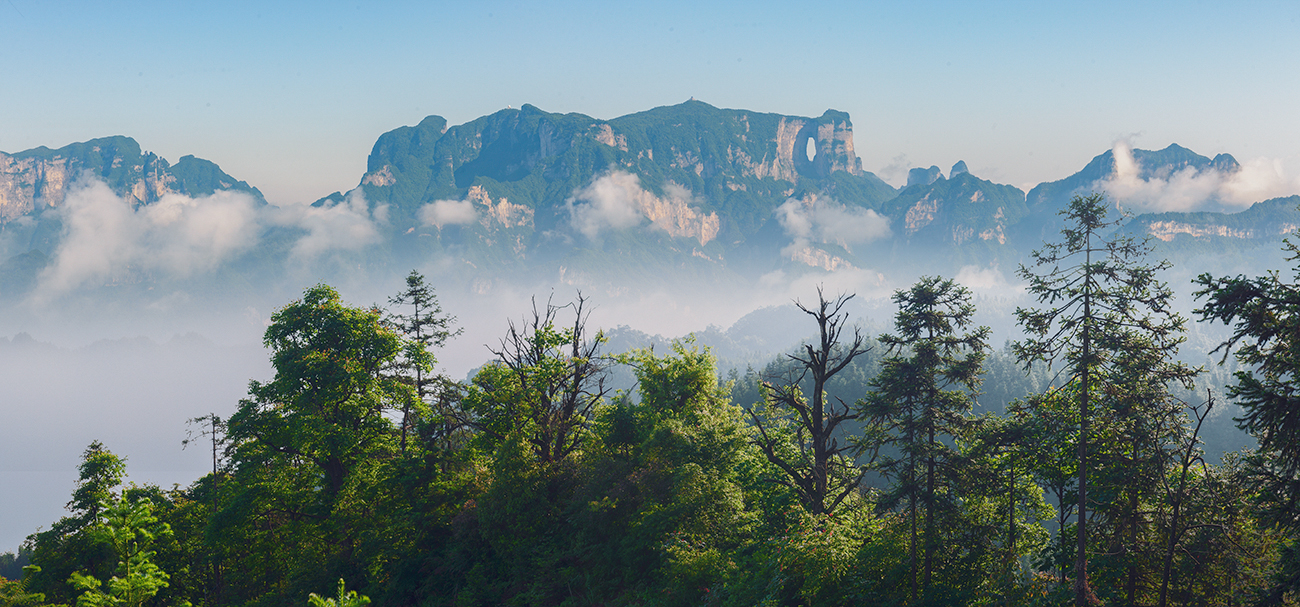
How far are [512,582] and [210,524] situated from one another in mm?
13131

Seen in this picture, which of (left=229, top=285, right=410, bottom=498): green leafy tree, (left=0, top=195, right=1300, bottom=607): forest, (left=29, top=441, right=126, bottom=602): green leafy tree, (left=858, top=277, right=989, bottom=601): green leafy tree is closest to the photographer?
(left=0, top=195, right=1300, bottom=607): forest

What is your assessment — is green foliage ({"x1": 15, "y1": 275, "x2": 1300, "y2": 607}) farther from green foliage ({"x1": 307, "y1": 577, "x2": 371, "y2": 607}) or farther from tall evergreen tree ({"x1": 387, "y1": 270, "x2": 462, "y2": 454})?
green foliage ({"x1": 307, "y1": 577, "x2": 371, "y2": 607})

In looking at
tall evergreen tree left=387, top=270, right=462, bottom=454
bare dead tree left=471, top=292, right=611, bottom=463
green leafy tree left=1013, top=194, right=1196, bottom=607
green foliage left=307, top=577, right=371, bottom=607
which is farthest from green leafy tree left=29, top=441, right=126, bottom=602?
green leafy tree left=1013, top=194, right=1196, bottom=607

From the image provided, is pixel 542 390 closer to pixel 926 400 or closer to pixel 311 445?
pixel 311 445

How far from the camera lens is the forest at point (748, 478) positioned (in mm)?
17844

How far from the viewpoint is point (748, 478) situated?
30125 mm

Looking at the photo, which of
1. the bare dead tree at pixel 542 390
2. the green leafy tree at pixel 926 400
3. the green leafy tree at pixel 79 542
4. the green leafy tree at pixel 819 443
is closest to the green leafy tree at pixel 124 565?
the bare dead tree at pixel 542 390

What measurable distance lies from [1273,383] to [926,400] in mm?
10059

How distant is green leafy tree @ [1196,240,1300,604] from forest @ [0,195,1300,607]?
0.06 m

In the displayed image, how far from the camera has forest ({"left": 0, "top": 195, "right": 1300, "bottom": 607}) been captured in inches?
703

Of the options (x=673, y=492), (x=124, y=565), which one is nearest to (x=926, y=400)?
(x=673, y=492)

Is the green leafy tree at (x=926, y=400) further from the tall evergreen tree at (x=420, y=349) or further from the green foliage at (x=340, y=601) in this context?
the tall evergreen tree at (x=420, y=349)

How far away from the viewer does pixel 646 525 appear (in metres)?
25.7

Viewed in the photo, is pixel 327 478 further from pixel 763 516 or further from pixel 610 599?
pixel 763 516
